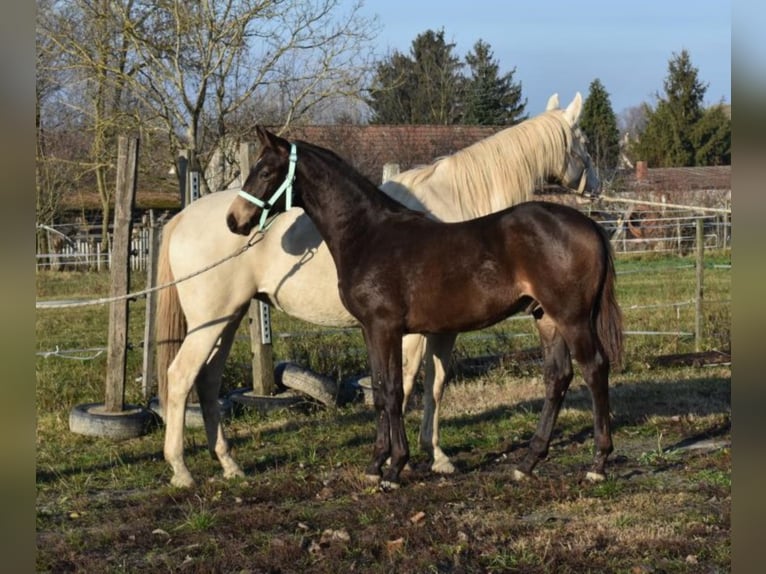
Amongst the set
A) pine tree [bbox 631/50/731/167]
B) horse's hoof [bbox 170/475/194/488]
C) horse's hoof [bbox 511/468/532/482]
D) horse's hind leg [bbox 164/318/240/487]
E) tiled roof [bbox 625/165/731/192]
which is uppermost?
pine tree [bbox 631/50/731/167]

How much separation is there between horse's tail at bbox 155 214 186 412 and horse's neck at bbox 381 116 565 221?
5.37 ft

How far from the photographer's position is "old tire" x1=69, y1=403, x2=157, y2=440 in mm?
6988

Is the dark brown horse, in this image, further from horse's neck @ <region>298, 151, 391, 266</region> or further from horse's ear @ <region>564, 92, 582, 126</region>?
horse's ear @ <region>564, 92, 582, 126</region>

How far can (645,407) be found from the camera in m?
7.65

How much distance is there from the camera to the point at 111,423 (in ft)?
23.0

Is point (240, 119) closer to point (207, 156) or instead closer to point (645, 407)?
point (207, 156)

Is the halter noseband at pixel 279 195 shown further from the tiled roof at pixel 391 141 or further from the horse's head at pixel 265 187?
the tiled roof at pixel 391 141

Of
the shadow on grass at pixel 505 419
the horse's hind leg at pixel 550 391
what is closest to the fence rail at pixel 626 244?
the shadow on grass at pixel 505 419

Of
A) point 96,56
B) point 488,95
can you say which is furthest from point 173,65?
point 488,95

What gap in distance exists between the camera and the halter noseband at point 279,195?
5371mm

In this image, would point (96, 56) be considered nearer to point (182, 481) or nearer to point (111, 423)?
point (111, 423)

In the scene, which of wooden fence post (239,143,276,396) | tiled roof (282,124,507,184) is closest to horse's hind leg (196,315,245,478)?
wooden fence post (239,143,276,396)

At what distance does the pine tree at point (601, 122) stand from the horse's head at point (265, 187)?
30.6 meters
